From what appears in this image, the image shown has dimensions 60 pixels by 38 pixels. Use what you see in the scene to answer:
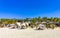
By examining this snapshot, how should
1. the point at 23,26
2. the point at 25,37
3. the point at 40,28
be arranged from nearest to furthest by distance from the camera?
the point at 25,37 < the point at 40,28 < the point at 23,26

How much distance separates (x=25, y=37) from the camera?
9.55 meters

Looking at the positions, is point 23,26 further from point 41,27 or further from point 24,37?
point 24,37

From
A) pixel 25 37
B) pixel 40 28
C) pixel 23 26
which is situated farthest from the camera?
pixel 23 26

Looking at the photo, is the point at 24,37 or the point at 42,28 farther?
the point at 42,28

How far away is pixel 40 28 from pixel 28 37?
20.6 feet

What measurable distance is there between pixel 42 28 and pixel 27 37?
649 centimetres

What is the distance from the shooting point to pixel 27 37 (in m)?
9.57

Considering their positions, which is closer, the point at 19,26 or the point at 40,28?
the point at 40,28

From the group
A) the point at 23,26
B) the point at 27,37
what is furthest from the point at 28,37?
the point at 23,26

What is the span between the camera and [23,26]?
692 inches

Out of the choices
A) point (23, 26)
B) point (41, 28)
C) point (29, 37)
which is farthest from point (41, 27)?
point (29, 37)

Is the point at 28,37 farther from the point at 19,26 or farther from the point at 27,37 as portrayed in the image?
the point at 19,26

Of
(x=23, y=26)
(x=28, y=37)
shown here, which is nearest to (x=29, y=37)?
(x=28, y=37)

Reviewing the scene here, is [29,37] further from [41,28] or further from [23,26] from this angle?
[23,26]
